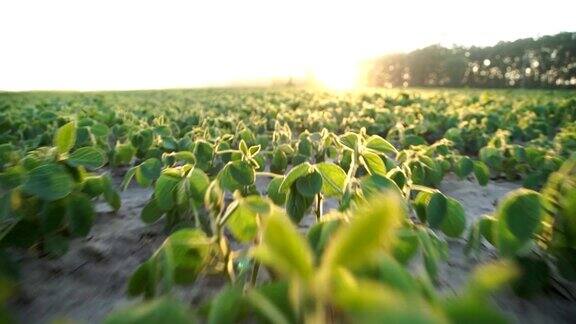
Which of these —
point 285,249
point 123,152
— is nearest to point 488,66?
point 123,152

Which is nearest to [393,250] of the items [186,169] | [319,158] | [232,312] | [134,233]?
[232,312]

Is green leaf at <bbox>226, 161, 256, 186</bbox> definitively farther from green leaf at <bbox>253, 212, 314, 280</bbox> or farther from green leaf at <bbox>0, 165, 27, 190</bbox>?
green leaf at <bbox>253, 212, 314, 280</bbox>

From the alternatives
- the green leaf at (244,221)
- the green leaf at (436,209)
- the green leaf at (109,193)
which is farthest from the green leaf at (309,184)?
the green leaf at (109,193)

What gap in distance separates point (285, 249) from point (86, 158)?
1.10 m

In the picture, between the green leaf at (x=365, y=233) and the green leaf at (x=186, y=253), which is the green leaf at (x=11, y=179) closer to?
the green leaf at (x=186, y=253)

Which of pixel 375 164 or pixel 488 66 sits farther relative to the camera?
pixel 488 66

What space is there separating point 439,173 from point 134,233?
1.55 metres

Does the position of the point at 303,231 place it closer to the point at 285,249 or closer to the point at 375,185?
the point at 375,185

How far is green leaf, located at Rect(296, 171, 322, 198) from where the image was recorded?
117 centimetres

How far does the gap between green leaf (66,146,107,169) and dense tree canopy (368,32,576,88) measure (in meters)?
35.4

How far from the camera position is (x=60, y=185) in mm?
1293

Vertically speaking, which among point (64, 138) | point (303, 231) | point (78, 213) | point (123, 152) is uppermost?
point (64, 138)

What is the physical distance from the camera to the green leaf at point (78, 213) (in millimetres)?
1438

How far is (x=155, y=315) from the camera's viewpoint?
1.80 ft
